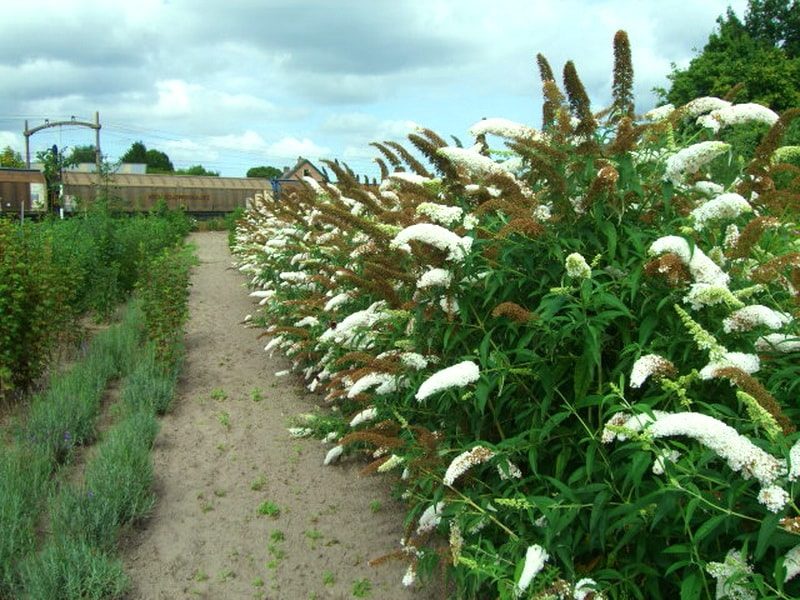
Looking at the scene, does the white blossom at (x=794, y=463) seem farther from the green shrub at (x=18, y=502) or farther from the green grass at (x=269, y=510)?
the green shrub at (x=18, y=502)

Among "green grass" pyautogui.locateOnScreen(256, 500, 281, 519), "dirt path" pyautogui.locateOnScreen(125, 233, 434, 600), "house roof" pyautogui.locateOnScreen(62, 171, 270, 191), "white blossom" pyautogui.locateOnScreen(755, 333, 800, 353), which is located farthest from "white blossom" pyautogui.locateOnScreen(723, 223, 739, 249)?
"house roof" pyautogui.locateOnScreen(62, 171, 270, 191)

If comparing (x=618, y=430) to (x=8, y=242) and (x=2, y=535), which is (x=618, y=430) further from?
(x=8, y=242)

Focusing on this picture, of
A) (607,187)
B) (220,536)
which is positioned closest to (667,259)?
(607,187)

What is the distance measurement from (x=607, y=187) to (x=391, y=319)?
5.08 feet

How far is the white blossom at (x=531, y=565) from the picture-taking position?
8.75ft

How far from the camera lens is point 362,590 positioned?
162 inches

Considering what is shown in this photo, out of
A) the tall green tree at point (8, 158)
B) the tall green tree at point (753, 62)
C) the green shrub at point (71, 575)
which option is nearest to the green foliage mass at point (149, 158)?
the tall green tree at point (8, 158)

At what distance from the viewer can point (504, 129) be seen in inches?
142

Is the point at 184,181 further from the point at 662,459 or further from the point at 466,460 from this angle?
the point at 662,459

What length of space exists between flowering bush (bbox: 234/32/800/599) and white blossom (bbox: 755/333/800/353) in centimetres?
1

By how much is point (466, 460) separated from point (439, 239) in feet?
3.12

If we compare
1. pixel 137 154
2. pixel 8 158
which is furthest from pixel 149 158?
pixel 8 158

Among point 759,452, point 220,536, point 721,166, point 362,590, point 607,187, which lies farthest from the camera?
point 220,536

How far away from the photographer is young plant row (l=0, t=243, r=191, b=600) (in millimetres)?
4004
